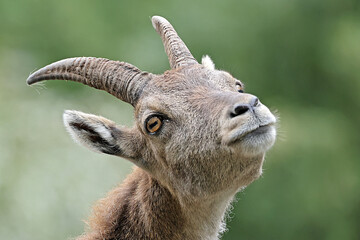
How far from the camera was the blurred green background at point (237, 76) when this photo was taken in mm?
19594

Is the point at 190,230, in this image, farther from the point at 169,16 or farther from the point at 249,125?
the point at 169,16

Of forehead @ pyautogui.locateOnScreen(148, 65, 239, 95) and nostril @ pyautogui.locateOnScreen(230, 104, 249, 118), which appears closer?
nostril @ pyautogui.locateOnScreen(230, 104, 249, 118)

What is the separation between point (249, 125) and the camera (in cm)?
870

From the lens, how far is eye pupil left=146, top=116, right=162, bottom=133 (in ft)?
31.9

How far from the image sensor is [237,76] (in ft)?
74.3

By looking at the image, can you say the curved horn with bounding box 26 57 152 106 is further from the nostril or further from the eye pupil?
the nostril

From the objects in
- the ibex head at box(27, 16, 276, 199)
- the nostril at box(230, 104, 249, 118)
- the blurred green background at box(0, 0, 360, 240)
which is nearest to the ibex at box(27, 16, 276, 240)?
the ibex head at box(27, 16, 276, 199)

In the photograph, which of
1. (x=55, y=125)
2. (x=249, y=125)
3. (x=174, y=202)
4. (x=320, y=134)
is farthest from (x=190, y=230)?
(x=320, y=134)

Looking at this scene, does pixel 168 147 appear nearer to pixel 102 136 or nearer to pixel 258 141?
pixel 102 136

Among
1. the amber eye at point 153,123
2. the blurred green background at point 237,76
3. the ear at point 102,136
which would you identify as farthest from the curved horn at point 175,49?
the blurred green background at point 237,76

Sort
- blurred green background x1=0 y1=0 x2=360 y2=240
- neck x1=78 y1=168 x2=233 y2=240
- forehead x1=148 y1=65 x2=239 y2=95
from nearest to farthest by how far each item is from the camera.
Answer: forehead x1=148 y1=65 x2=239 y2=95, neck x1=78 y1=168 x2=233 y2=240, blurred green background x1=0 y1=0 x2=360 y2=240

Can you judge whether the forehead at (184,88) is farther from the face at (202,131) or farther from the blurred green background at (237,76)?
the blurred green background at (237,76)

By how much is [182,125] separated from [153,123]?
17.5 inches

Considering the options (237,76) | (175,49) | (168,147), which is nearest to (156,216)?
(168,147)
